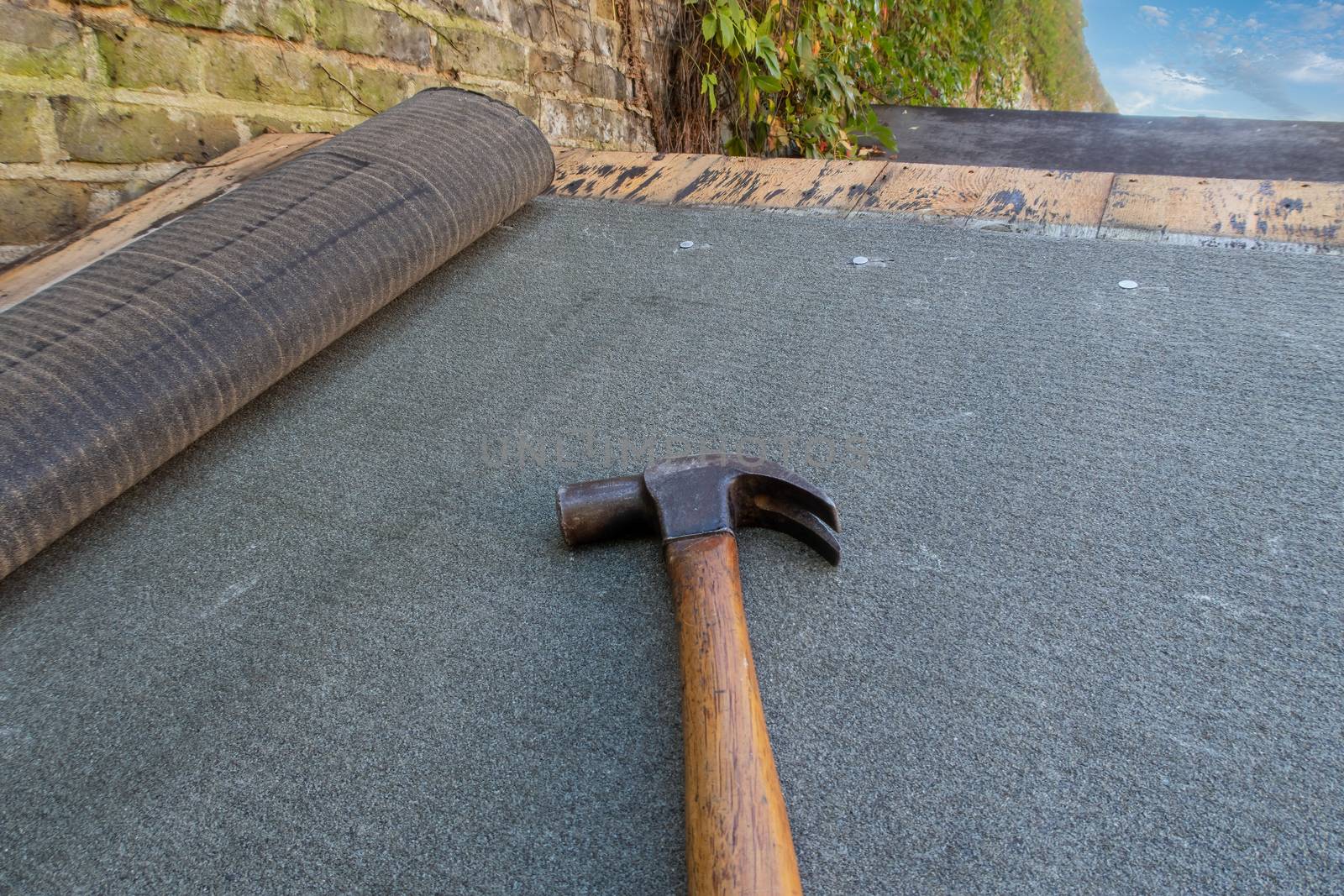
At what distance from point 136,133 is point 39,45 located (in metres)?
0.22

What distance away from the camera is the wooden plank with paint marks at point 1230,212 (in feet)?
4.58

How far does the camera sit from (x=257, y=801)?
74 centimetres

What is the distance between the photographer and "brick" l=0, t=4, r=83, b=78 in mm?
1414

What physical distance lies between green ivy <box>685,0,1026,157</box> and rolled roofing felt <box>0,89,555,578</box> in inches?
68.7

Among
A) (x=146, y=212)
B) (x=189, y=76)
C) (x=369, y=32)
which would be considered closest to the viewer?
(x=146, y=212)

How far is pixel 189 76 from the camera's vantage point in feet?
5.59

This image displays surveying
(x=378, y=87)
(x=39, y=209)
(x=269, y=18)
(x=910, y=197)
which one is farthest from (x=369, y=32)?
(x=910, y=197)

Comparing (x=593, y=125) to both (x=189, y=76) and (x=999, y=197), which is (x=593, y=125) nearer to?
(x=189, y=76)

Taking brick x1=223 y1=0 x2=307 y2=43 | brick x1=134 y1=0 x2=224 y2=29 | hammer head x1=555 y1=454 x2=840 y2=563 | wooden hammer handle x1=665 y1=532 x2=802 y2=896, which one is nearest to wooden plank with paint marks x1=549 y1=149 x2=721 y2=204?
brick x1=223 y1=0 x2=307 y2=43

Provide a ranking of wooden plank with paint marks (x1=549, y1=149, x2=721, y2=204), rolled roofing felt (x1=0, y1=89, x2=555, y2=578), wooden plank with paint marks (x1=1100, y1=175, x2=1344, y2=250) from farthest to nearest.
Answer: wooden plank with paint marks (x1=549, y1=149, x2=721, y2=204)
wooden plank with paint marks (x1=1100, y1=175, x2=1344, y2=250)
rolled roofing felt (x1=0, y1=89, x2=555, y2=578)

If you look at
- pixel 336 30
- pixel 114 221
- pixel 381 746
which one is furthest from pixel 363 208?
pixel 381 746

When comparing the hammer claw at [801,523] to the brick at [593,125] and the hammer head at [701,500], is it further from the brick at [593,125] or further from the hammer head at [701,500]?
the brick at [593,125]

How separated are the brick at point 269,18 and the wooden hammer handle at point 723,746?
159 cm

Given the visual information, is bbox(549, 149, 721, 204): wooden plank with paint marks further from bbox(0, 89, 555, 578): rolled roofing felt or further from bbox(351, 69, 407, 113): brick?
bbox(351, 69, 407, 113): brick
